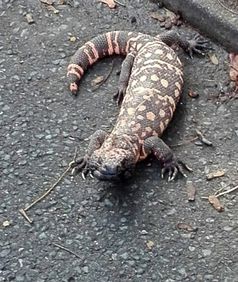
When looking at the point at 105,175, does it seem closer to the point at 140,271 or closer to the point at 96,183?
the point at 96,183

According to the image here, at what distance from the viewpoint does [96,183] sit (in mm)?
3895

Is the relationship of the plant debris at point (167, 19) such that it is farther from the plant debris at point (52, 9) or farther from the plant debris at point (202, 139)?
the plant debris at point (202, 139)

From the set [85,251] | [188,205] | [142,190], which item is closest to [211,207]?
[188,205]

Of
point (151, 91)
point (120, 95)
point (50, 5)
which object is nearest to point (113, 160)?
point (151, 91)

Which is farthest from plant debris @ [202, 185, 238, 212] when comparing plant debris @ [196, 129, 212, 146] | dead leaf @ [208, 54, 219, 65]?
dead leaf @ [208, 54, 219, 65]

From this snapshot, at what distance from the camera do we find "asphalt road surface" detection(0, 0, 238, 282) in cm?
354

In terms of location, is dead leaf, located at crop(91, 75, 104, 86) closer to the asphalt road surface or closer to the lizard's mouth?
the asphalt road surface

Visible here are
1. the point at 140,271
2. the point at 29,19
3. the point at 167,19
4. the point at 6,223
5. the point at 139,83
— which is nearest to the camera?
the point at 140,271

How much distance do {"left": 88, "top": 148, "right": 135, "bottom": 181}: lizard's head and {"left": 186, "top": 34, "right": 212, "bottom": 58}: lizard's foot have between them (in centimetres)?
→ 105

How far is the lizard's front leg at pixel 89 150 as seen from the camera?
12.9 feet

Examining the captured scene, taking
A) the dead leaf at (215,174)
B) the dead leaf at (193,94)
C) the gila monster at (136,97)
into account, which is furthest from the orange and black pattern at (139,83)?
the dead leaf at (215,174)

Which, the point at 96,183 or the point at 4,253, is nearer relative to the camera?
the point at 4,253

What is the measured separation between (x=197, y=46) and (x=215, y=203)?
1183 millimetres

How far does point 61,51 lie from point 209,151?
1.21m
